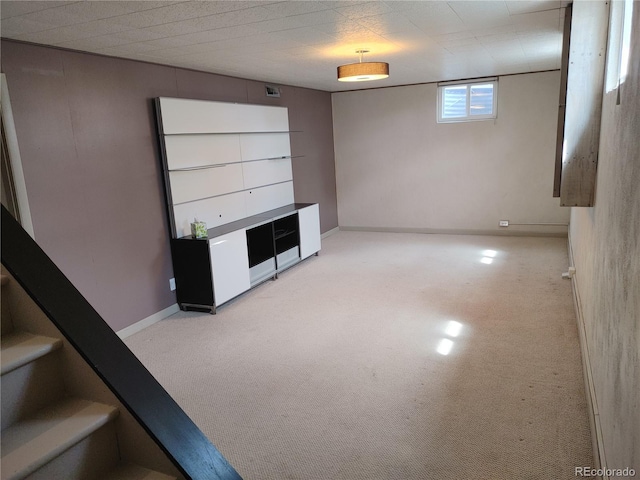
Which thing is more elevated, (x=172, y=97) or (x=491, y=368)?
(x=172, y=97)

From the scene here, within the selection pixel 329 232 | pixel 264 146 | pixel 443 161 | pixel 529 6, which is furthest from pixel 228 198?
pixel 443 161

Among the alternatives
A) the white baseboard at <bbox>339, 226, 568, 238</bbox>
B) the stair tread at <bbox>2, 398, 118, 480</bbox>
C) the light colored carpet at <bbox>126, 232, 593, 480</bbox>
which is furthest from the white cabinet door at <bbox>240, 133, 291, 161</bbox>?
the stair tread at <bbox>2, 398, 118, 480</bbox>

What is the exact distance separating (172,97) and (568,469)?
407 cm

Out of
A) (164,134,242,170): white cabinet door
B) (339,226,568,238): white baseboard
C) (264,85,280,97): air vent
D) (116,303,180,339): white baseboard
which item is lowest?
(116,303,180,339): white baseboard

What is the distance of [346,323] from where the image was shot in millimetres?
3898

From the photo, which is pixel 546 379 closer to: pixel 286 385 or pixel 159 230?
pixel 286 385

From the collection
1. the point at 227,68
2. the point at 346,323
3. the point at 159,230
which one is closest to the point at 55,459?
the point at 346,323

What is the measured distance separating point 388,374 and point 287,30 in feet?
7.93

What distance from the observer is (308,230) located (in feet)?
19.2

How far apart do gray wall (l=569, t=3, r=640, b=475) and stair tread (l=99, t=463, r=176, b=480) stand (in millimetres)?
1299

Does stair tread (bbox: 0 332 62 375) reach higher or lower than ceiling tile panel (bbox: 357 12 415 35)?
lower

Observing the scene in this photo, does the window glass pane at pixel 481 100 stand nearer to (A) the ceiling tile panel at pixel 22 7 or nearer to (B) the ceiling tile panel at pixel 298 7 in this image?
(B) the ceiling tile panel at pixel 298 7

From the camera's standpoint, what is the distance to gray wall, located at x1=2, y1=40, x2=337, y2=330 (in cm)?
313

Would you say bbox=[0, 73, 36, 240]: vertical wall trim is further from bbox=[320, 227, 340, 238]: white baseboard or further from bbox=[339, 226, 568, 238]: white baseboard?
bbox=[339, 226, 568, 238]: white baseboard
